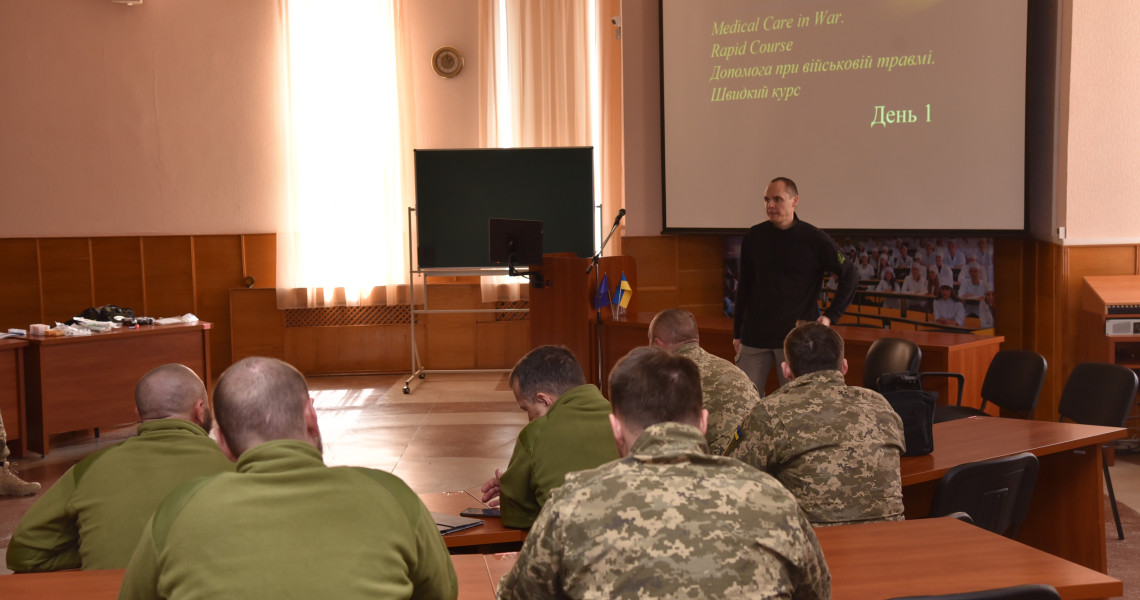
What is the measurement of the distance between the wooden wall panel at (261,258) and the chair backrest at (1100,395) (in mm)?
7634

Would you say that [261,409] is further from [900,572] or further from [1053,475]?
[1053,475]

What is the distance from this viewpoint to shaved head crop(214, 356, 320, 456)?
188cm

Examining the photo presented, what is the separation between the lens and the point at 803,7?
7418mm

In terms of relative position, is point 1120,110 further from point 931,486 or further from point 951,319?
→ point 931,486

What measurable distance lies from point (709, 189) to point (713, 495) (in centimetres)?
658

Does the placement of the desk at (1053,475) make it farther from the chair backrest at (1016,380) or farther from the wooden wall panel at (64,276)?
the wooden wall panel at (64,276)

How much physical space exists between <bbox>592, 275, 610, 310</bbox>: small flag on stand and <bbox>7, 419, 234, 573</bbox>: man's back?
4882 millimetres

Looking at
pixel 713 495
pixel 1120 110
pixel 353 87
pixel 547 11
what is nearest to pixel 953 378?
pixel 1120 110

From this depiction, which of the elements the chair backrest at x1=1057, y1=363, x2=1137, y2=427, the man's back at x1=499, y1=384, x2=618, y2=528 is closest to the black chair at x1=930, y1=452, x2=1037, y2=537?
the man's back at x1=499, y1=384, x2=618, y2=528

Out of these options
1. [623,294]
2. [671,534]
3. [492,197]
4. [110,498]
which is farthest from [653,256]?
[671,534]

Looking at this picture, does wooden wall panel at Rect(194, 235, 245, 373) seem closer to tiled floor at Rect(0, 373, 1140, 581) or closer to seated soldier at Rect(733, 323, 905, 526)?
tiled floor at Rect(0, 373, 1140, 581)

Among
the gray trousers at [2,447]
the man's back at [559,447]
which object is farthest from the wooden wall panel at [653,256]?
the man's back at [559,447]

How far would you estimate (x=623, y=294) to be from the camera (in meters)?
7.46

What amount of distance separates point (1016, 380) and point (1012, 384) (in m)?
0.03
